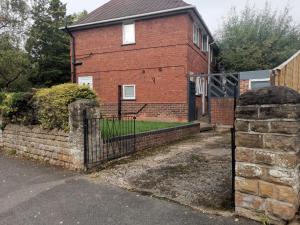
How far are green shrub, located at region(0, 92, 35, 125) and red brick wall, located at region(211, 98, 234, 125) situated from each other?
864 cm

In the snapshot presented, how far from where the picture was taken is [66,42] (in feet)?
81.8

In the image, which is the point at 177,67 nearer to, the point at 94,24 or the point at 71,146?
the point at 94,24

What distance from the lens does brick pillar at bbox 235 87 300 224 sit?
300 centimetres

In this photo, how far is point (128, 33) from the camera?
46.9 ft

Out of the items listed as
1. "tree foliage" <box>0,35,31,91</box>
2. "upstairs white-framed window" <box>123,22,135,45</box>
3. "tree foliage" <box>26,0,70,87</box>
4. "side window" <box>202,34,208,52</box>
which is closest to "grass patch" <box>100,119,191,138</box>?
"upstairs white-framed window" <box>123,22,135,45</box>

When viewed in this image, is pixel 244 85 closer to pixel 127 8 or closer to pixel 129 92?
pixel 129 92

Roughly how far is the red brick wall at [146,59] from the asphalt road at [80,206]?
8.57 metres

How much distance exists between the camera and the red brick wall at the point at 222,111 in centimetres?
1277

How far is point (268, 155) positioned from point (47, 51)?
24.5 meters

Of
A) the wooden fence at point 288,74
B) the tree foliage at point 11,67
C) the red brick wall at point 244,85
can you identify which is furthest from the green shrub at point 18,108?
the tree foliage at point 11,67

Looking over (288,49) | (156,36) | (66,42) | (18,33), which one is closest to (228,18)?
(288,49)

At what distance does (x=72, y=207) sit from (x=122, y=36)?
1179cm

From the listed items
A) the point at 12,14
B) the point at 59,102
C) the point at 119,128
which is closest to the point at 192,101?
the point at 119,128

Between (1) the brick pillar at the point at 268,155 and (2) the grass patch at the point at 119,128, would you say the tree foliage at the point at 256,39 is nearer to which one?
(2) the grass patch at the point at 119,128
